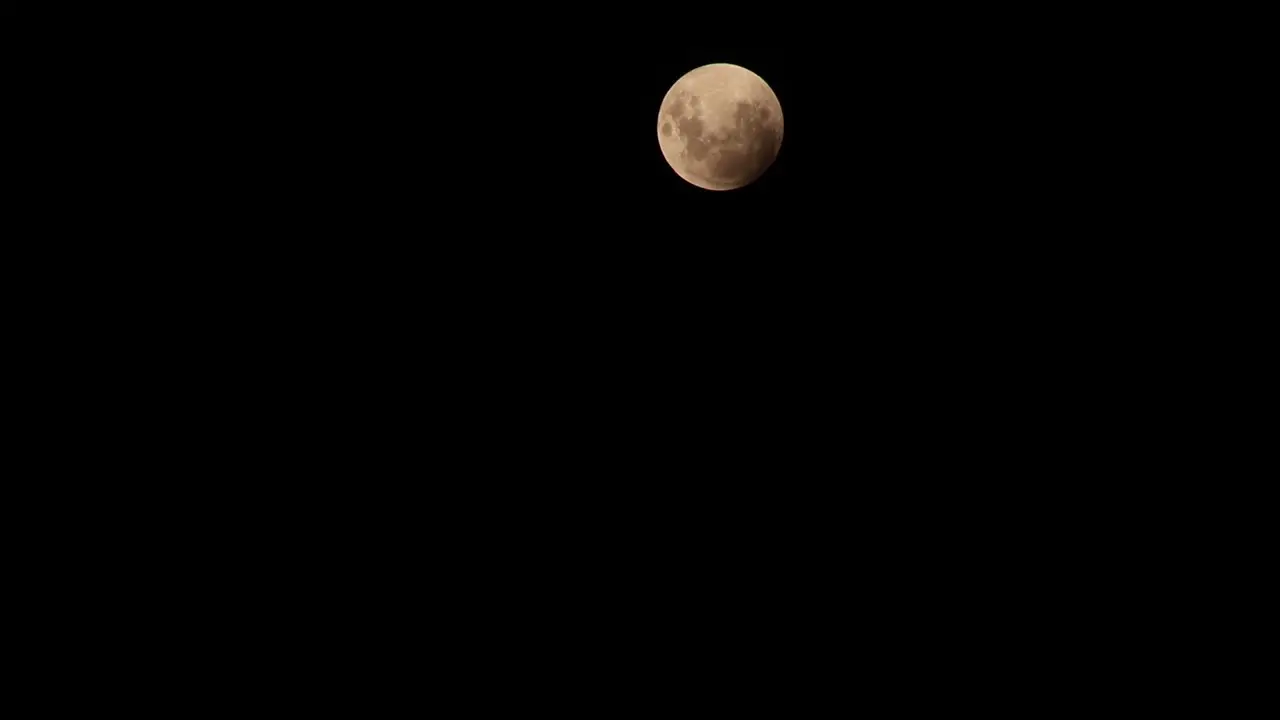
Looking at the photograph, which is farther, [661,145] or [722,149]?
[661,145]

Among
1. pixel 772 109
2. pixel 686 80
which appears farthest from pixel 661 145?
pixel 772 109

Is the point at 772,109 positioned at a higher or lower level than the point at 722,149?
higher

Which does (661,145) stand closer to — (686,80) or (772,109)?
(686,80)

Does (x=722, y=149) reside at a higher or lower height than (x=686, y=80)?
lower
